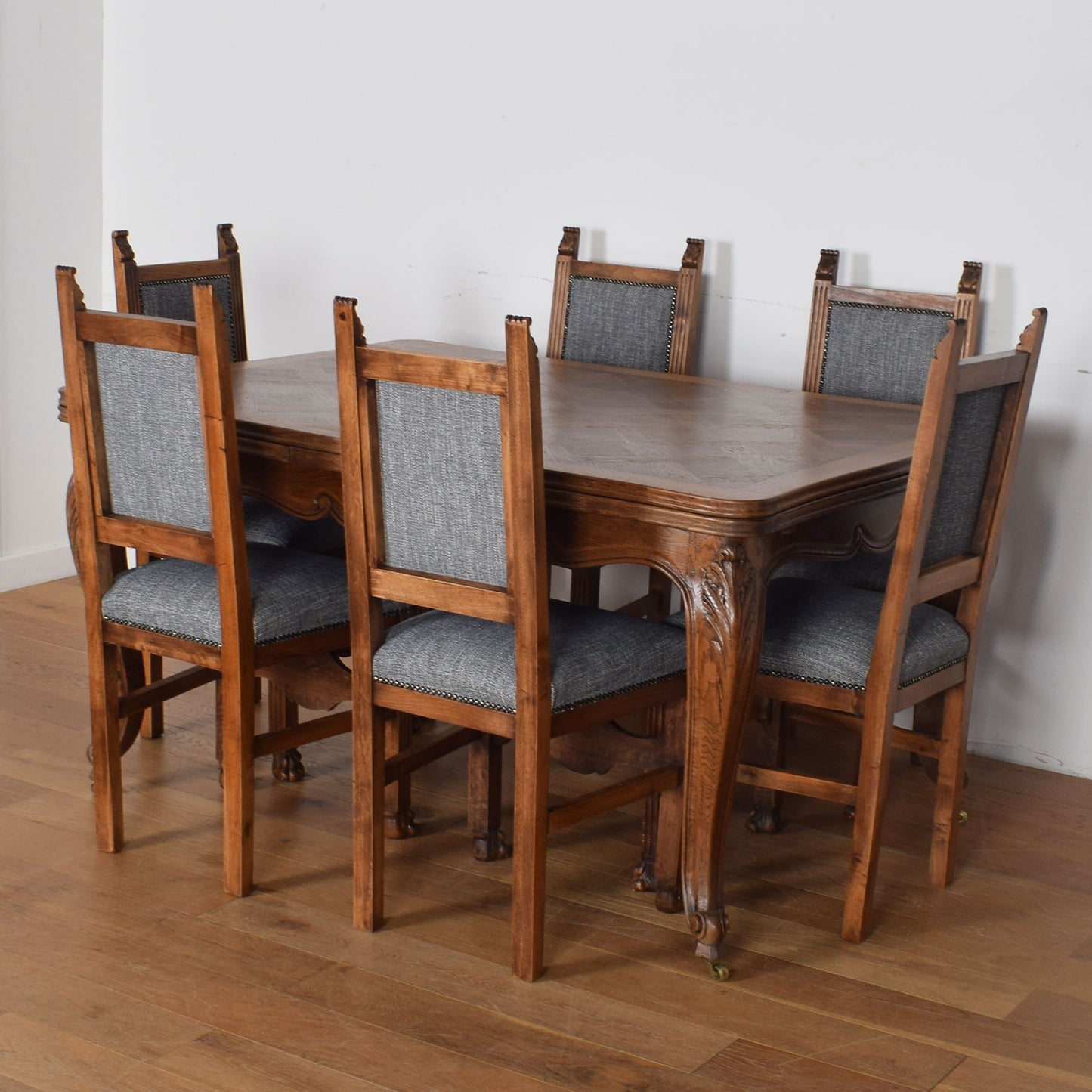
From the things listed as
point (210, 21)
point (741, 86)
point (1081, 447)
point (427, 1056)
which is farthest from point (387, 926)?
point (210, 21)

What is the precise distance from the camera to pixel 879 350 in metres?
3.18

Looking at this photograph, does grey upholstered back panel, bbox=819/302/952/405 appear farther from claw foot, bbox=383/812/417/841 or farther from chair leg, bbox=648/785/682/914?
claw foot, bbox=383/812/417/841

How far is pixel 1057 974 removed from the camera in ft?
7.72

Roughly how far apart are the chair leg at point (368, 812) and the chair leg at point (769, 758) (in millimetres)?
831

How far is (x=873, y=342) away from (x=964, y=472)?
88 centimetres

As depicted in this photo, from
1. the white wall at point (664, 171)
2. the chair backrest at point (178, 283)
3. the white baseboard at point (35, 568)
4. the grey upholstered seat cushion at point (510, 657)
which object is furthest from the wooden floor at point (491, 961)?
the white baseboard at point (35, 568)

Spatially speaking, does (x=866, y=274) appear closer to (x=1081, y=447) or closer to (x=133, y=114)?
(x=1081, y=447)

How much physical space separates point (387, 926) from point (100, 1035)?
1.72 feet

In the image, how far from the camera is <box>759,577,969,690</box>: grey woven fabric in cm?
236

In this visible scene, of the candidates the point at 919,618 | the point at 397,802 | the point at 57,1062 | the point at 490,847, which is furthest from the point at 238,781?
the point at 919,618

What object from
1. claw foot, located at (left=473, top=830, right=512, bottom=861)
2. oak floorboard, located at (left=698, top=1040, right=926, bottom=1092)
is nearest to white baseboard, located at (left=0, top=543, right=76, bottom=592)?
claw foot, located at (left=473, top=830, right=512, bottom=861)

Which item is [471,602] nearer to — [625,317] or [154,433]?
[154,433]

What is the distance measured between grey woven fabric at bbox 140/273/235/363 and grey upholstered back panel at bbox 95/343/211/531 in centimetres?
80

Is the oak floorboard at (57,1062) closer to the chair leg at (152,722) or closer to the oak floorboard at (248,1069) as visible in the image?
the oak floorboard at (248,1069)
